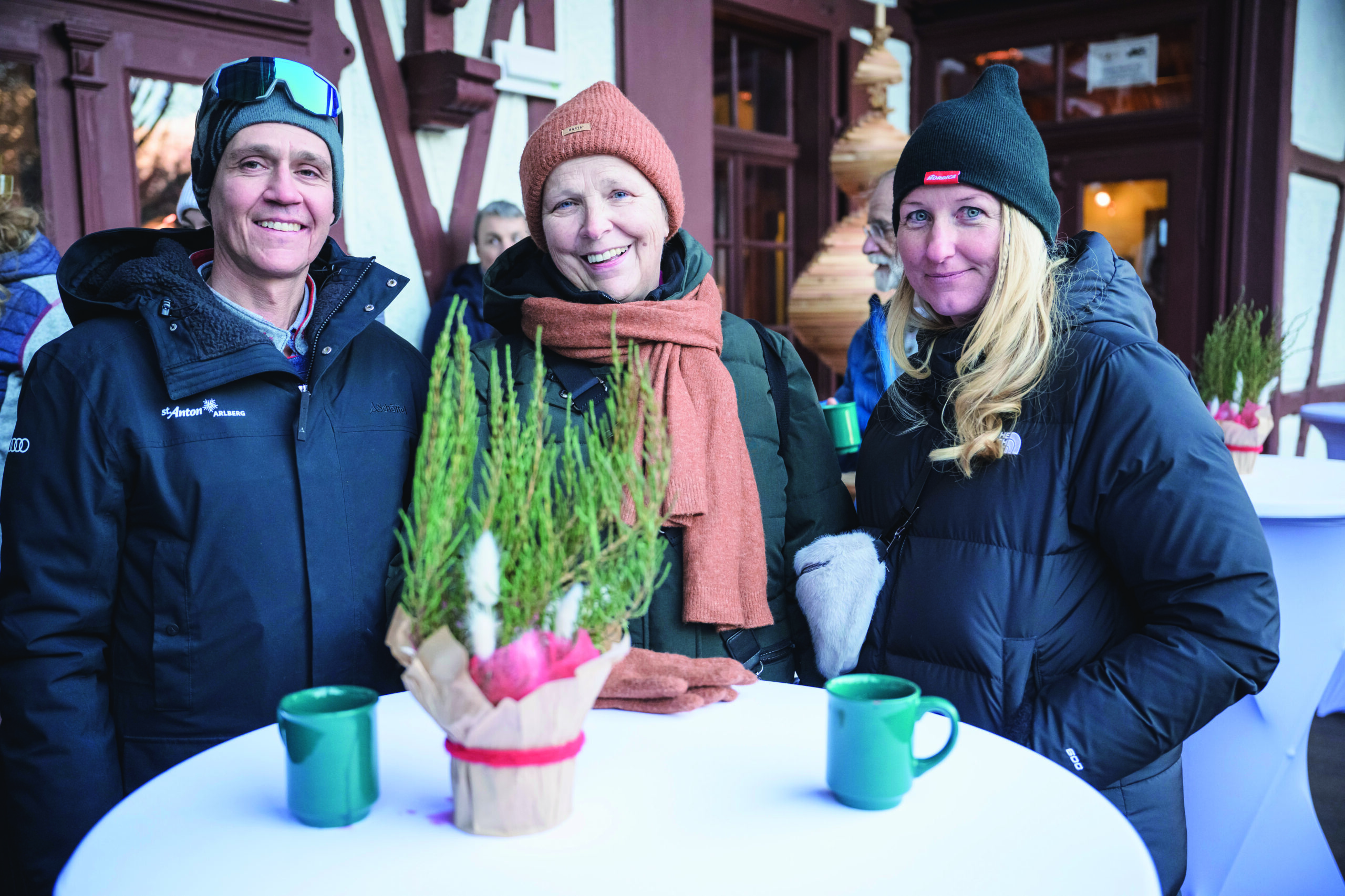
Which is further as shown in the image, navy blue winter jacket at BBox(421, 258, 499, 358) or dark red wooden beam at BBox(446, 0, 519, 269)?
dark red wooden beam at BBox(446, 0, 519, 269)

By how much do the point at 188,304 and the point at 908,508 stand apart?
1.11m

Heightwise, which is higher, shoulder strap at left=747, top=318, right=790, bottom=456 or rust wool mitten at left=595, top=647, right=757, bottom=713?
shoulder strap at left=747, top=318, right=790, bottom=456

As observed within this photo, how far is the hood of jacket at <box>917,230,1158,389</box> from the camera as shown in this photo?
4.87 feet

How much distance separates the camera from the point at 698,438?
1659mm

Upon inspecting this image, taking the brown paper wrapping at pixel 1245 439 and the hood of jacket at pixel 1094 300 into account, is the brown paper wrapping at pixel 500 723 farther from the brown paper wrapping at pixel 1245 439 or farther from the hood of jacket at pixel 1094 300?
the brown paper wrapping at pixel 1245 439

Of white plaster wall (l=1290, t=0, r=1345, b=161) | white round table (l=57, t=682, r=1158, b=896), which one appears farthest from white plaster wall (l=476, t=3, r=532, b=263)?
white plaster wall (l=1290, t=0, r=1345, b=161)

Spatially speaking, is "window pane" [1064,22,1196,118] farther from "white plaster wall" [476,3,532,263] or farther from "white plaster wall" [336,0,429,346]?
"white plaster wall" [336,0,429,346]

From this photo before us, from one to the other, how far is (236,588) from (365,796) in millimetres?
626

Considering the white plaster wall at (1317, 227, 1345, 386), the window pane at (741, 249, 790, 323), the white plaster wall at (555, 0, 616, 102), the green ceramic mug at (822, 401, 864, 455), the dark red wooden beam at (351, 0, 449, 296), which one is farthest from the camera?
the white plaster wall at (1317, 227, 1345, 386)

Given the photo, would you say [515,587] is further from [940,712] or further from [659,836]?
[940,712]

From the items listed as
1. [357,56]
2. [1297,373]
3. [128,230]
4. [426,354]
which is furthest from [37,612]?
[1297,373]

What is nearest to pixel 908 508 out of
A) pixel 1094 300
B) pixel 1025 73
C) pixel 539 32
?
pixel 1094 300

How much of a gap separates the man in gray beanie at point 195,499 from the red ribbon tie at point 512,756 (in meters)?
0.69

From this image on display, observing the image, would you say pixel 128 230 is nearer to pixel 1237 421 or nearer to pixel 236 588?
pixel 236 588
